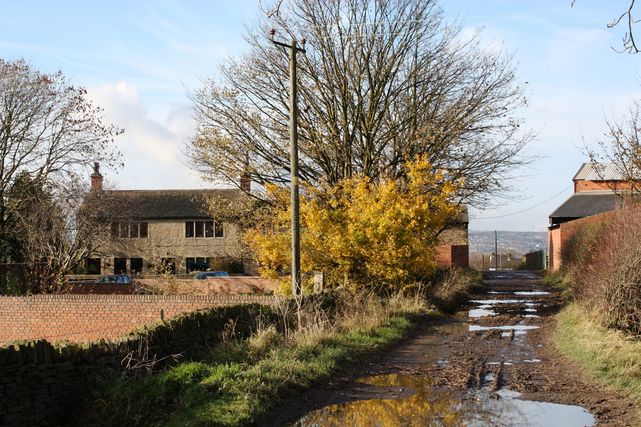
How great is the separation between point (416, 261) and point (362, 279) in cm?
189

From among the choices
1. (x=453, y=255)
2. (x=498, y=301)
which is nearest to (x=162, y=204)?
(x=453, y=255)

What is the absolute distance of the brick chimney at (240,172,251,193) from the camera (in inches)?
1175

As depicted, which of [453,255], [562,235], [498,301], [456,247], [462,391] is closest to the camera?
[462,391]

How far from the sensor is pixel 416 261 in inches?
918

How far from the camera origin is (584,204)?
56.8 meters

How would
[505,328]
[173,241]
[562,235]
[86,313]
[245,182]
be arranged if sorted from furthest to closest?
[173,241] → [562,235] → [245,182] → [86,313] → [505,328]

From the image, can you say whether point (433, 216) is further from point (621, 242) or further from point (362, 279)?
point (621, 242)

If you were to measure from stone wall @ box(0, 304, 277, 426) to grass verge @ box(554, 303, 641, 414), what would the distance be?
273 inches

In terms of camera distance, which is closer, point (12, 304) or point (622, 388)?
point (622, 388)

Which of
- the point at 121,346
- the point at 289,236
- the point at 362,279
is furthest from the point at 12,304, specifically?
the point at 121,346

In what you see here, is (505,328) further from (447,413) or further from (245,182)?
(245,182)

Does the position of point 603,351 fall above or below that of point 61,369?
below

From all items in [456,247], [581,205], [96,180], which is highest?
[96,180]

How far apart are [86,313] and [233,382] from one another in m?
15.0
